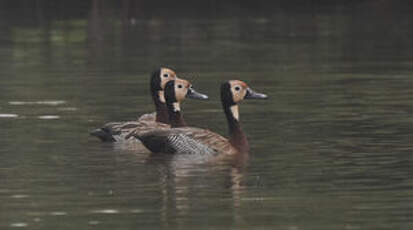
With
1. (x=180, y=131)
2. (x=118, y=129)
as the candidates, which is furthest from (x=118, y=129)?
Answer: (x=180, y=131)

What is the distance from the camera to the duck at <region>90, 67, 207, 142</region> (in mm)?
23203

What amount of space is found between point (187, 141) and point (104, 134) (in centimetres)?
184

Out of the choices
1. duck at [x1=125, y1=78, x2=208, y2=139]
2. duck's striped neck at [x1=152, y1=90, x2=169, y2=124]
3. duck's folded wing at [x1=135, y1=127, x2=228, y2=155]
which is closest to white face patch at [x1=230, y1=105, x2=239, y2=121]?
duck's folded wing at [x1=135, y1=127, x2=228, y2=155]

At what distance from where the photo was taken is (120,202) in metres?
17.3

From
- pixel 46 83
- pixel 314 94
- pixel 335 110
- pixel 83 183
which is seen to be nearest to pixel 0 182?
pixel 83 183

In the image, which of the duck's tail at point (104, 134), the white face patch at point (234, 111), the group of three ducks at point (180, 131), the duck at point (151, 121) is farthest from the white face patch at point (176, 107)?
the white face patch at point (234, 111)

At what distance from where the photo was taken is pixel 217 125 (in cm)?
2473

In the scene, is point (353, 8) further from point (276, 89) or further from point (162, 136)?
point (162, 136)

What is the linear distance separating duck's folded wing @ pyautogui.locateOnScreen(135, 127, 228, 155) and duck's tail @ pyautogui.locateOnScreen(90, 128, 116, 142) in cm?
131

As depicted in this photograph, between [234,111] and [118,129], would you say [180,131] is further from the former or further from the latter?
[118,129]

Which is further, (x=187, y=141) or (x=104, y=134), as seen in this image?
(x=104, y=134)

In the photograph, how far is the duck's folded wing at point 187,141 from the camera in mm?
21625

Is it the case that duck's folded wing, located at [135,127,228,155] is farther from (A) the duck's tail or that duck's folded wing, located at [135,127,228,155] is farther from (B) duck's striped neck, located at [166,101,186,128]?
(B) duck's striped neck, located at [166,101,186,128]

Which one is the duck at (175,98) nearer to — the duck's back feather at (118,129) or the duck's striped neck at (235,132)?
the duck's back feather at (118,129)
